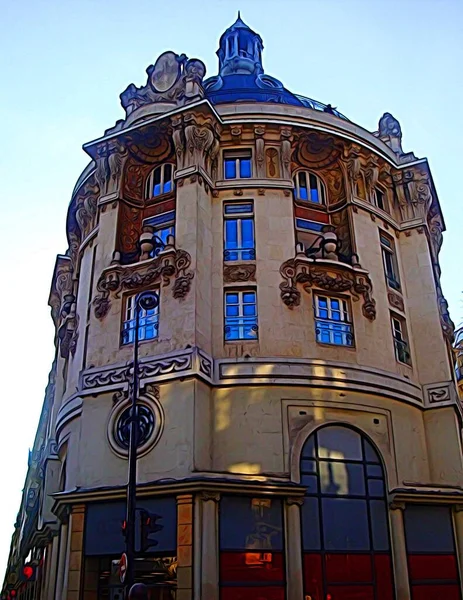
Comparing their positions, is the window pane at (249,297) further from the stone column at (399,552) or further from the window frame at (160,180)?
the stone column at (399,552)

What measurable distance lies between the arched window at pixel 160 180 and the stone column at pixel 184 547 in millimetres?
11719

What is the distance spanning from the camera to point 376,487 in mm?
19531

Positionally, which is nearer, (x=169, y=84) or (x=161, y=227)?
(x=161, y=227)

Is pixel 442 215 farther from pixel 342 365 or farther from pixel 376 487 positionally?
pixel 376 487

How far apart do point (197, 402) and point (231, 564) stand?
4405 millimetres

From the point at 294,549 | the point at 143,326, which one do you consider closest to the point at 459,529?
the point at 294,549

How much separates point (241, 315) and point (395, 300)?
627cm

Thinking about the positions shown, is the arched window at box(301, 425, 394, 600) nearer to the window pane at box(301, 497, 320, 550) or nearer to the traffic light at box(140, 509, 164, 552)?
the window pane at box(301, 497, 320, 550)

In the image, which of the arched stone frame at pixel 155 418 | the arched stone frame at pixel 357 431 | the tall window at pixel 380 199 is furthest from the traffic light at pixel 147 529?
the tall window at pixel 380 199

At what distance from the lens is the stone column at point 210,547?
53.7 ft

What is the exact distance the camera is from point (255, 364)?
784 inches

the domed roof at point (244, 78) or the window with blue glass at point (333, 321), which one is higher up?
the domed roof at point (244, 78)

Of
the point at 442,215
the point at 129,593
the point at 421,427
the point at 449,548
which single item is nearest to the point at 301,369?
the point at 421,427

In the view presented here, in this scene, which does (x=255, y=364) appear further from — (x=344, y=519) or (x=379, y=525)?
(x=379, y=525)
